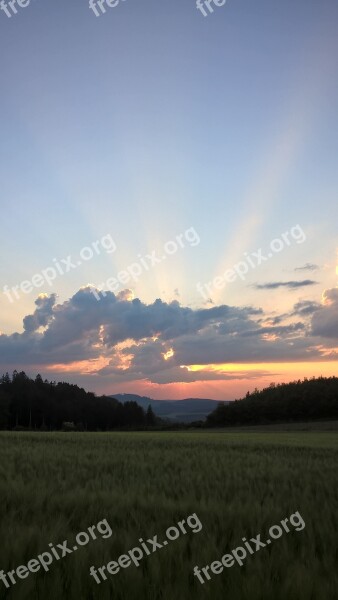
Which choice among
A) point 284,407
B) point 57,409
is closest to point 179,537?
point 284,407

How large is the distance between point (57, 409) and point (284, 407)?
181 ft

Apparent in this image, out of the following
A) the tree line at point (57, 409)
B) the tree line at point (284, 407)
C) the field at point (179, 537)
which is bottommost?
the field at point (179, 537)

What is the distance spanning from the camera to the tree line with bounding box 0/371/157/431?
118m

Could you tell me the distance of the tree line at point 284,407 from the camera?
107312 mm

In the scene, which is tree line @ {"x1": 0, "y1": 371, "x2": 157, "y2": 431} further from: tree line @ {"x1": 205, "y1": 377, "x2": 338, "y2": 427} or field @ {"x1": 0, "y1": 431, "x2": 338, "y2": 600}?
field @ {"x1": 0, "y1": 431, "x2": 338, "y2": 600}

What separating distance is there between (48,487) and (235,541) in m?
3.44

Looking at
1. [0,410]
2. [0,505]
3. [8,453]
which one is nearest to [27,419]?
[0,410]

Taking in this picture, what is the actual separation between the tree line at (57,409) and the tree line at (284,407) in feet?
67.4

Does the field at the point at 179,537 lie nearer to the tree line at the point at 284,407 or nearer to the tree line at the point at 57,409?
the tree line at the point at 284,407

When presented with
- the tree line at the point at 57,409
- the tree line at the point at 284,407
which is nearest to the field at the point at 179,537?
the tree line at the point at 284,407

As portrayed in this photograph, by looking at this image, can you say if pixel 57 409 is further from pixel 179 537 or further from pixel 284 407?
pixel 179 537

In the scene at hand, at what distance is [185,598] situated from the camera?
115 inches

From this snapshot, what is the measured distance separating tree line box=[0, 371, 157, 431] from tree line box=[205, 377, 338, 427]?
67.4ft

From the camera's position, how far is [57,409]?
11912cm
